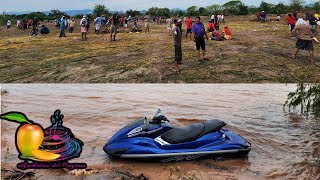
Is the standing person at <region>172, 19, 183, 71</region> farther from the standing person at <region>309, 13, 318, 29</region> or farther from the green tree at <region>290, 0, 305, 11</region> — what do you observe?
the green tree at <region>290, 0, 305, 11</region>

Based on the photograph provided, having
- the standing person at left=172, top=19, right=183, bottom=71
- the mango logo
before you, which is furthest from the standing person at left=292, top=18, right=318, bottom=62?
the mango logo

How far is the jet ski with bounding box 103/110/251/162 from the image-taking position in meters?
6.07

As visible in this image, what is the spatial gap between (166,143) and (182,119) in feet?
11.3

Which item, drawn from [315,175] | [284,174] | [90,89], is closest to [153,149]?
[284,174]

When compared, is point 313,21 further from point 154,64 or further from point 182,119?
point 182,119

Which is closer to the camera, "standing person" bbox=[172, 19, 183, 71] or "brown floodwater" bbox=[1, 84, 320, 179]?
"brown floodwater" bbox=[1, 84, 320, 179]

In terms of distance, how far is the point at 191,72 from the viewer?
1590 centimetres

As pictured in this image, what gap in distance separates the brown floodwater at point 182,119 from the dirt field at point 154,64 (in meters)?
1.13

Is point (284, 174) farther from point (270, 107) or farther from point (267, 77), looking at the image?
point (267, 77)

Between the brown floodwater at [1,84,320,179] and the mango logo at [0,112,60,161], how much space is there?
179 cm

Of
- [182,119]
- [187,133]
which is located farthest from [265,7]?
[187,133]

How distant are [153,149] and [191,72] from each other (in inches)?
397

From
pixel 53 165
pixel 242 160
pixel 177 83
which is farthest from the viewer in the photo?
pixel 177 83

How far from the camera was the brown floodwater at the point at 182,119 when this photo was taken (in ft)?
19.7
